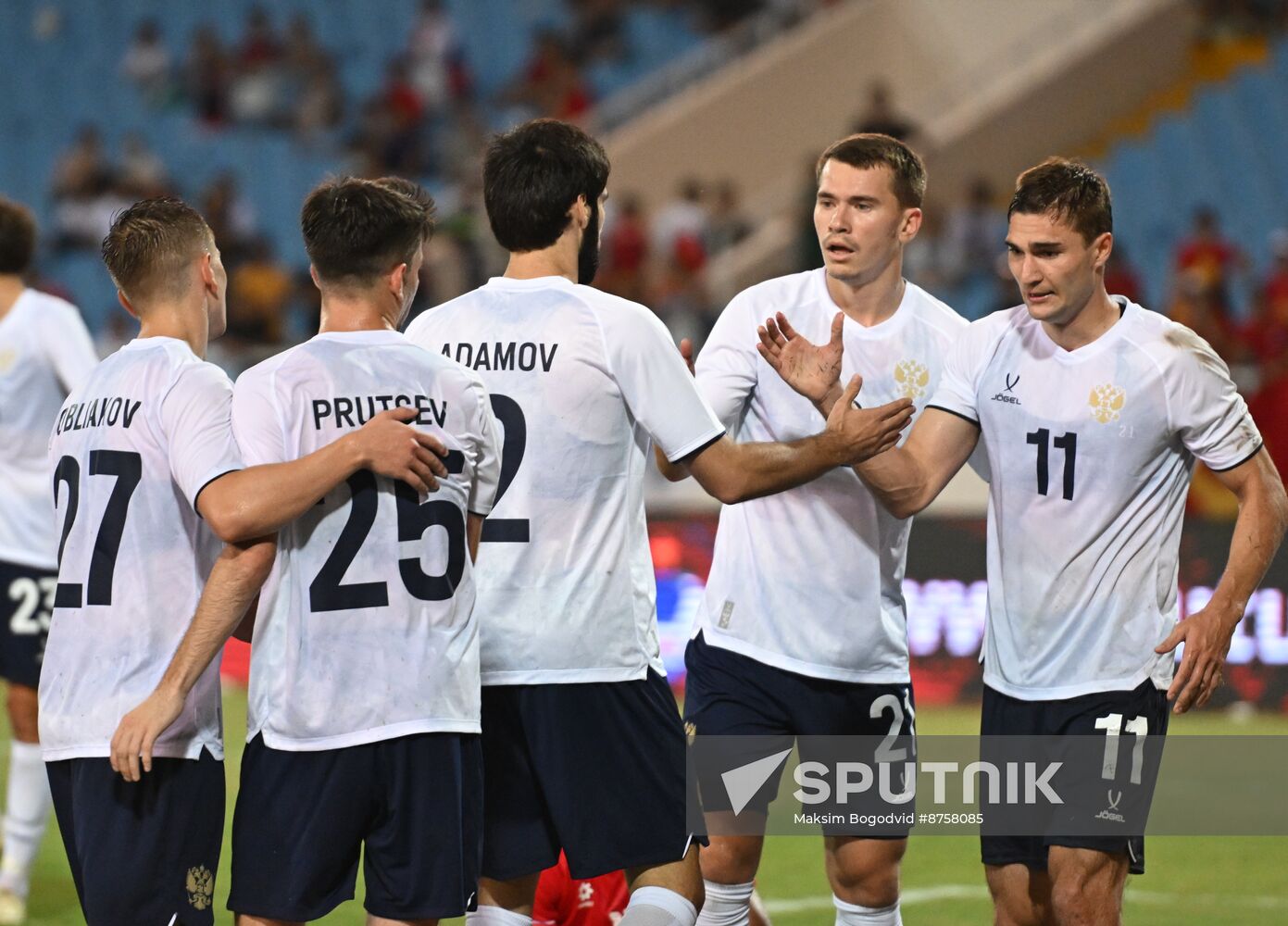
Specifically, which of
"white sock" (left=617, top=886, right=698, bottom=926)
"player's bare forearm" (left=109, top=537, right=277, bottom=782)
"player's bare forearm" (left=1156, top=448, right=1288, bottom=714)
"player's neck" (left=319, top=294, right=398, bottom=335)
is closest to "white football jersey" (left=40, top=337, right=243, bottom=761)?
"player's bare forearm" (left=109, top=537, right=277, bottom=782)

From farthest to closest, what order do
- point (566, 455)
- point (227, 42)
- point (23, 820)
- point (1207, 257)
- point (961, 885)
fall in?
point (227, 42)
point (1207, 257)
point (961, 885)
point (23, 820)
point (566, 455)

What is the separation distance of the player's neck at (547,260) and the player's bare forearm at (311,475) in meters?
0.78

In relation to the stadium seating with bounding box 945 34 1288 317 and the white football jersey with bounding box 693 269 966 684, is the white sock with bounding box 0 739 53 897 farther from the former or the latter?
the stadium seating with bounding box 945 34 1288 317

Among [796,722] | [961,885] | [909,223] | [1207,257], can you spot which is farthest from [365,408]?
[1207,257]

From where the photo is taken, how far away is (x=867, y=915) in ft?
17.6

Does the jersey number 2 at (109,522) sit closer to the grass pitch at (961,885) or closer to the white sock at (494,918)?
the white sock at (494,918)

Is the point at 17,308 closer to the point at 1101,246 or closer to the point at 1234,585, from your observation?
the point at 1101,246

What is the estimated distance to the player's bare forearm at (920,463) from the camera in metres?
5.14

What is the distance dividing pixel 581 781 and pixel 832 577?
3.91 feet

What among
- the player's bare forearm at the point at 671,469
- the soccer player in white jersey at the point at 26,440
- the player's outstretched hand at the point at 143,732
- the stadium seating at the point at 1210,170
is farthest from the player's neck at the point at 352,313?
the stadium seating at the point at 1210,170

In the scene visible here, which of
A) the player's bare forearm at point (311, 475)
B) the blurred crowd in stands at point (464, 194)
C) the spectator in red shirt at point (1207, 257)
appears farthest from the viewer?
the spectator in red shirt at point (1207, 257)

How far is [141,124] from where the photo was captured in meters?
20.8

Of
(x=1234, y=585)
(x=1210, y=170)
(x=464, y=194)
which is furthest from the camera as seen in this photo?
(x=1210, y=170)

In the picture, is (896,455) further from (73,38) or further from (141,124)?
(73,38)
